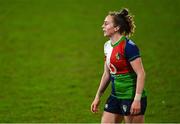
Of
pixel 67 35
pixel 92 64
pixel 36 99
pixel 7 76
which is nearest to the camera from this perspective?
pixel 36 99

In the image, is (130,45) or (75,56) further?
(75,56)

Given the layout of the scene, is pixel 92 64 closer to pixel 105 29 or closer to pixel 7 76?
pixel 7 76

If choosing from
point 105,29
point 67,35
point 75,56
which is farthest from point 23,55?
point 105,29

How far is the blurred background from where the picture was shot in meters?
13.2

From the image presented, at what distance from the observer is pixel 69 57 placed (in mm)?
18422

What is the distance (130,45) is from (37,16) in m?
15.4

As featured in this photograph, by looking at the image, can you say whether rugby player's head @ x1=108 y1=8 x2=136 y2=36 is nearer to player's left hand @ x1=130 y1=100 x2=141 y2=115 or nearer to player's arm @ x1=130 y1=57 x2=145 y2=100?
player's arm @ x1=130 y1=57 x2=145 y2=100

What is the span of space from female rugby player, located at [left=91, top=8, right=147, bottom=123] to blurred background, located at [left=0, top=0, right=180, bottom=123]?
12.1ft

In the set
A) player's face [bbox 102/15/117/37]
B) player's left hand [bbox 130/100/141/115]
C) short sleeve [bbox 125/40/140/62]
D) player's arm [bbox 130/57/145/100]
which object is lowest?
player's left hand [bbox 130/100/141/115]

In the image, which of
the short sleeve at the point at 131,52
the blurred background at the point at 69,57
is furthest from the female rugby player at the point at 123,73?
the blurred background at the point at 69,57

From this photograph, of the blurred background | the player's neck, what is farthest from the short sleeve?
the blurred background

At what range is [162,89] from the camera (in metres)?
14.6

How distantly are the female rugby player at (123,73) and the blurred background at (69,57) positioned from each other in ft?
12.1

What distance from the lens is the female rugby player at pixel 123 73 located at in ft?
27.0
